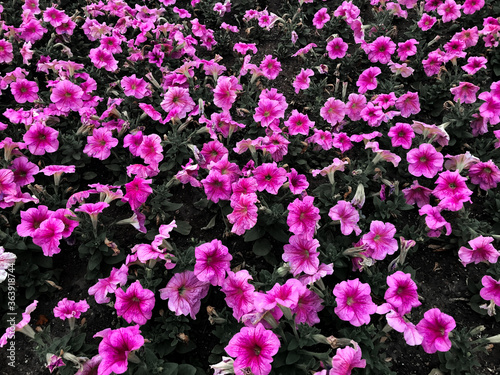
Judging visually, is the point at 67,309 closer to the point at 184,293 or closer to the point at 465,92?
the point at 184,293

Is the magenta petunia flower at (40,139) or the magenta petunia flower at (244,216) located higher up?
the magenta petunia flower at (40,139)

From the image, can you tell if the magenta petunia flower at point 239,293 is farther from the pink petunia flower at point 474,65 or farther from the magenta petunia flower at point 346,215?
the pink petunia flower at point 474,65

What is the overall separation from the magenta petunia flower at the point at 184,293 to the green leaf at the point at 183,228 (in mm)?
663

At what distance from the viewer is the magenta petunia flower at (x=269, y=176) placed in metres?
3.06

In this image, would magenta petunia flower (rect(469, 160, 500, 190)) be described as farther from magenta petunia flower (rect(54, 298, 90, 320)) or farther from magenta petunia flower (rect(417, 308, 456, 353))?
magenta petunia flower (rect(54, 298, 90, 320))

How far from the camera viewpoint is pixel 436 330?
7.77 ft

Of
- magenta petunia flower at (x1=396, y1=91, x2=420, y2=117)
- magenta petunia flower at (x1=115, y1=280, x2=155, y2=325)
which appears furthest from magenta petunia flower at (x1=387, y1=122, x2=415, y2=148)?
magenta petunia flower at (x1=115, y1=280, x2=155, y2=325)

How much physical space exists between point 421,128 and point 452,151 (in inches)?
26.9

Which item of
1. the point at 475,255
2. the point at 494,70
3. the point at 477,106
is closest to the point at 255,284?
the point at 475,255

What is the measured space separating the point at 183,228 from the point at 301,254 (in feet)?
3.56

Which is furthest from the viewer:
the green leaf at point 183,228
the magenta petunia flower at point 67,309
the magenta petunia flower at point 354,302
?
the green leaf at point 183,228

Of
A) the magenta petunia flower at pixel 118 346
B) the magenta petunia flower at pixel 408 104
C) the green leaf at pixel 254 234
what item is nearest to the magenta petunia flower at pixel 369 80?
the magenta petunia flower at pixel 408 104

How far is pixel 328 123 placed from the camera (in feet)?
13.8

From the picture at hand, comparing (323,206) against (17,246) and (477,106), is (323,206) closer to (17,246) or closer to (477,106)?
(477,106)
